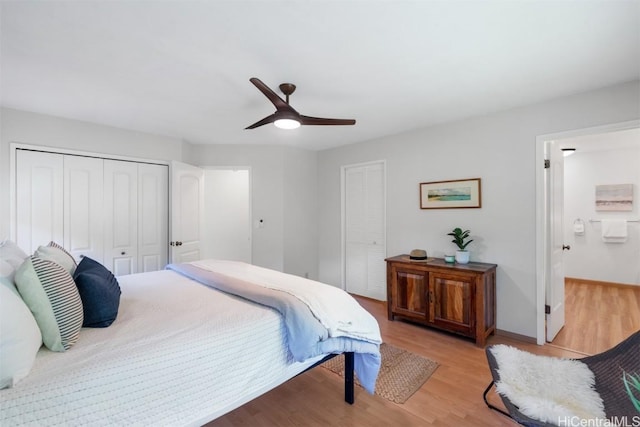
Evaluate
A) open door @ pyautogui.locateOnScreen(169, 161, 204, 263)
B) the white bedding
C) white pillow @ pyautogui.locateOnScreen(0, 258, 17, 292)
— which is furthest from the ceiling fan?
open door @ pyautogui.locateOnScreen(169, 161, 204, 263)

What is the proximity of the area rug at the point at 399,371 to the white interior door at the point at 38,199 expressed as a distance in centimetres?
318

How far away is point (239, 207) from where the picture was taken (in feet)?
18.0

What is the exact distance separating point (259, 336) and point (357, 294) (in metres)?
3.14

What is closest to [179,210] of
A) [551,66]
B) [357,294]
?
[357,294]

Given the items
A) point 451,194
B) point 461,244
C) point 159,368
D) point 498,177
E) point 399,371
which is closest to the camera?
point 159,368

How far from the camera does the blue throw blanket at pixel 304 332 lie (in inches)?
61.5

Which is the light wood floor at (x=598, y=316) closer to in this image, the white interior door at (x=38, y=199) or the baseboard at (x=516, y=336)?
the baseboard at (x=516, y=336)

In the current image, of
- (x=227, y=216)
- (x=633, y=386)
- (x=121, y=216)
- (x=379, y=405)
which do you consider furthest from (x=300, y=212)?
(x=633, y=386)

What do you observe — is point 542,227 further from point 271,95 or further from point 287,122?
point 271,95

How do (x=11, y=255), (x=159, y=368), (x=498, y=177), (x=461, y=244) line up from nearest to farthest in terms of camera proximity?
1. (x=159, y=368)
2. (x=11, y=255)
3. (x=498, y=177)
4. (x=461, y=244)

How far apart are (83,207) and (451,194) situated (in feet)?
13.8

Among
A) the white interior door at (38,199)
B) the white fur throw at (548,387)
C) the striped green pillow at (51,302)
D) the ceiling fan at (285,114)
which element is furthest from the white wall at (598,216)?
the white interior door at (38,199)

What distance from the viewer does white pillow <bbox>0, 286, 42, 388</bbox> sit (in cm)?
98

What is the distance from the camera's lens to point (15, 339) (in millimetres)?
Answer: 1034
